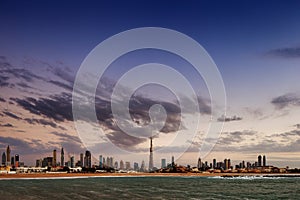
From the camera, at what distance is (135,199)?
60.1 meters

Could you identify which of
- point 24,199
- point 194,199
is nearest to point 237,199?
point 194,199

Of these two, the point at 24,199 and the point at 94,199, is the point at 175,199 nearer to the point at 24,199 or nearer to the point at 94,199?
the point at 94,199

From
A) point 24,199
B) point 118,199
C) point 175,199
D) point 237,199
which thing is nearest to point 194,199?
point 175,199

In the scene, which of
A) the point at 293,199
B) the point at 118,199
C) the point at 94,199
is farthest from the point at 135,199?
the point at 293,199

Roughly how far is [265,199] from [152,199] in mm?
19603

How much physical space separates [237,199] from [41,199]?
30.8 m

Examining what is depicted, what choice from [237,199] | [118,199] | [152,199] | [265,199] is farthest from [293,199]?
[118,199]

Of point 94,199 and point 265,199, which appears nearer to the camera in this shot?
point 94,199

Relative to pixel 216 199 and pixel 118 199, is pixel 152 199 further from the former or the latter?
pixel 216 199

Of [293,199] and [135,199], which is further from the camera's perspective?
[293,199]

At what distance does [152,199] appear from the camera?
198 feet

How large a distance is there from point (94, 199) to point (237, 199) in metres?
22.8

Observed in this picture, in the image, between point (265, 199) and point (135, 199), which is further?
point (265, 199)

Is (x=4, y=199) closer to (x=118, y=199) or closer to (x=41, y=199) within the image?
(x=41, y=199)
